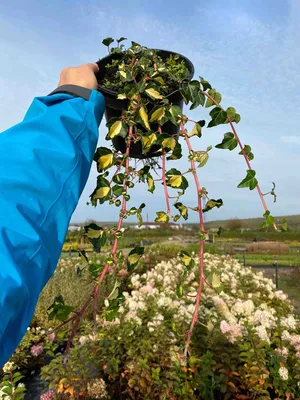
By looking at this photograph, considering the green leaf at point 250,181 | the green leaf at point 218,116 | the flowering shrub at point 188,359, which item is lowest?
the flowering shrub at point 188,359

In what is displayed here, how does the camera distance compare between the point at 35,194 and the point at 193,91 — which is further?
the point at 193,91

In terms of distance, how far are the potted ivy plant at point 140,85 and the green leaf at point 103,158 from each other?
55 millimetres

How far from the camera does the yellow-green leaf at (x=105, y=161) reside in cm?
82

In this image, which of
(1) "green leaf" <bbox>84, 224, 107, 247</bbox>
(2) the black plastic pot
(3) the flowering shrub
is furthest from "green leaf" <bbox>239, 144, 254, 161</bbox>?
(3) the flowering shrub

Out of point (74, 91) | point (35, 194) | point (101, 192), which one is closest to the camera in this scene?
point (35, 194)

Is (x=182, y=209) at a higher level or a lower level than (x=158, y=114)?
lower

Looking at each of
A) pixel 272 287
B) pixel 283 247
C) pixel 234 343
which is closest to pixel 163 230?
pixel 283 247

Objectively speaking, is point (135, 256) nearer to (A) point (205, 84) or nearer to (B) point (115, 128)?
(B) point (115, 128)

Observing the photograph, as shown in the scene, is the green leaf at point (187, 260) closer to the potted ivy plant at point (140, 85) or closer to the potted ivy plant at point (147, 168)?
the potted ivy plant at point (147, 168)

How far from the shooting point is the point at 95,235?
82cm

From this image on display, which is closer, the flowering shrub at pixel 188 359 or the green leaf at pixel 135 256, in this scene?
the green leaf at pixel 135 256

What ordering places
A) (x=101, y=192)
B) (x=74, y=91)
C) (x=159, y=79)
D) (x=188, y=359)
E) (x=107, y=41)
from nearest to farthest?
(x=74, y=91)
(x=101, y=192)
(x=159, y=79)
(x=107, y=41)
(x=188, y=359)

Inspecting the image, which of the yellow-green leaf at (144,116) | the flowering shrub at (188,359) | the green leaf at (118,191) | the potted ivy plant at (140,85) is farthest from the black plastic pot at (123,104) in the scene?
the flowering shrub at (188,359)

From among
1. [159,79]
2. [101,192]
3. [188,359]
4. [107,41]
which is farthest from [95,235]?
[188,359]
